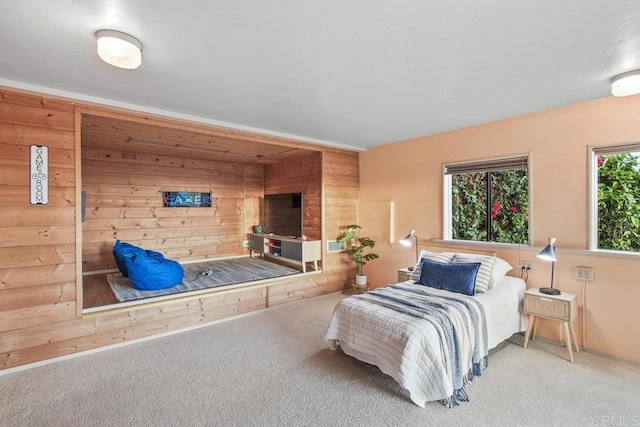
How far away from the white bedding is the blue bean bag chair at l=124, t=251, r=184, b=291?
2.25 metres

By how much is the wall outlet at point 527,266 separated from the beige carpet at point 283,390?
0.72m

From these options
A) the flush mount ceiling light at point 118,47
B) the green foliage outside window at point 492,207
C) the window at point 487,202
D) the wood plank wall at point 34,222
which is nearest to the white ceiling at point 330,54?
the flush mount ceiling light at point 118,47

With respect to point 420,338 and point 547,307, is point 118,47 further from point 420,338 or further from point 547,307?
point 547,307

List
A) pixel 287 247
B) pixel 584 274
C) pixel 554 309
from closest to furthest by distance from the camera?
pixel 554 309 → pixel 584 274 → pixel 287 247

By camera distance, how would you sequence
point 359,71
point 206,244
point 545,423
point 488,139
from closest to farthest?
point 545,423
point 359,71
point 488,139
point 206,244

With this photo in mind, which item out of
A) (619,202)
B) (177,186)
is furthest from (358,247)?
(177,186)

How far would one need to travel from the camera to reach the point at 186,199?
549 centimetres

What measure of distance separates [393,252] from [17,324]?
4.29 m

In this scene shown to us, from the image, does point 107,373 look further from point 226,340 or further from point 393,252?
point 393,252

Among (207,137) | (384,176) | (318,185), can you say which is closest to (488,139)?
(384,176)

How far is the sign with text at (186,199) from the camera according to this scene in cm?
531

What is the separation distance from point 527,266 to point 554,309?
59 centimetres

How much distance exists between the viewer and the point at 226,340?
308 centimetres

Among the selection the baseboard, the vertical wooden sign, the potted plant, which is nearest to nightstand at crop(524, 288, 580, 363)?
the potted plant
